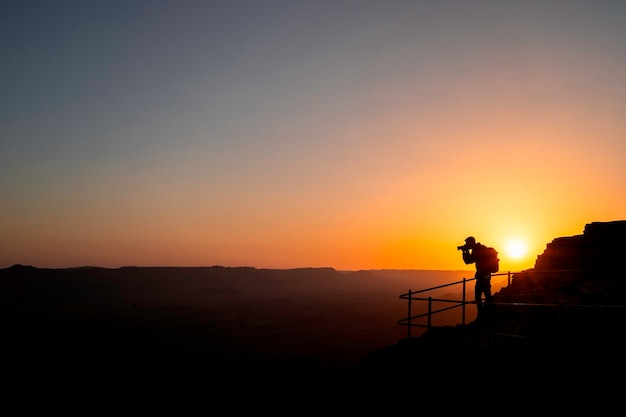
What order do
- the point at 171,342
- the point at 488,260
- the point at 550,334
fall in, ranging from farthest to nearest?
the point at 171,342 → the point at 488,260 → the point at 550,334

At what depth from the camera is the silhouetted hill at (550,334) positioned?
7852 mm

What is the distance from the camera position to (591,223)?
543 inches

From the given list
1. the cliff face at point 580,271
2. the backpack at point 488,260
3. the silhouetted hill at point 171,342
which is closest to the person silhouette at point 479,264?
the backpack at point 488,260

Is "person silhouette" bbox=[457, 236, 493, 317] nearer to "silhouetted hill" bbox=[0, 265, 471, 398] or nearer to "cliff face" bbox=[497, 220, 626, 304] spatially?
"cliff face" bbox=[497, 220, 626, 304]

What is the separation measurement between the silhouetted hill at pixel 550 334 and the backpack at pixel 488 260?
3.24 feet

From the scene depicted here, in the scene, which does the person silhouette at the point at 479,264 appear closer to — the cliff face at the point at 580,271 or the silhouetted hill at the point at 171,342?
the cliff face at the point at 580,271

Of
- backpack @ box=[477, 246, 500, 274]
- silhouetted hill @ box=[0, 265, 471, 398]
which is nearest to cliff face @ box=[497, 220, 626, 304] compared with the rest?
backpack @ box=[477, 246, 500, 274]

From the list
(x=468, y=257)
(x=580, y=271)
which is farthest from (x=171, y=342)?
(x=580, y=271)

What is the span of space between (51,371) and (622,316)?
27.5 metres

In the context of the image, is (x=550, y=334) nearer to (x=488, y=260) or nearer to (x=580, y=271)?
(x=488, y=260)

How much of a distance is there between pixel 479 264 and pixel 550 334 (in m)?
2.59

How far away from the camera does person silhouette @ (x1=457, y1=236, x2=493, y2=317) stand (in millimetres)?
12477

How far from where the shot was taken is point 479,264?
1290 centimetres

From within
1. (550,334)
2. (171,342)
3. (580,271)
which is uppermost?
(580,271)
